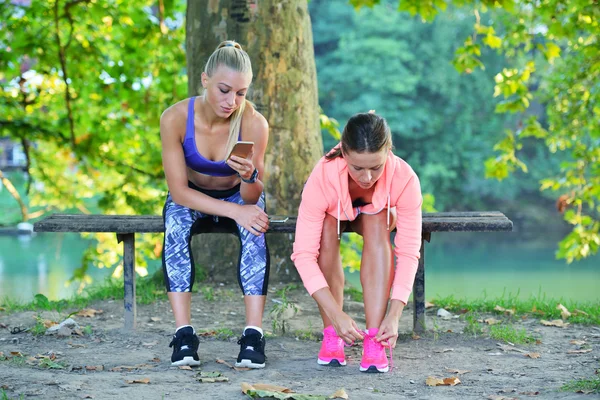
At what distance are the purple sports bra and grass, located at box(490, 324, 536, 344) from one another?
1.60 metres

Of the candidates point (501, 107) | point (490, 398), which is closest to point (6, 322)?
point (490, 398)

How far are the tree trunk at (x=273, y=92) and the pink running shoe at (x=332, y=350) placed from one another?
180 centimetres

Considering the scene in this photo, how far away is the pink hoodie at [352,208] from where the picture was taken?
11.1ft

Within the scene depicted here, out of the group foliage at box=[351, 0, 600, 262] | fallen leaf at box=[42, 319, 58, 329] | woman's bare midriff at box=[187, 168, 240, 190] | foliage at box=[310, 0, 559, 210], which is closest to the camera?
woman's bare midriff at box=[187, 168, 240, 190]

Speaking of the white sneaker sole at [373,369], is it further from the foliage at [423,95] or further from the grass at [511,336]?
the foliage at [423,95]

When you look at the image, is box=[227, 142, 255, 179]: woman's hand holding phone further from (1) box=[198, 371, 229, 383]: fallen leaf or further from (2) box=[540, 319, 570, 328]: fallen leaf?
(2) box=[540, 319, 570, 328]: fallen leaf

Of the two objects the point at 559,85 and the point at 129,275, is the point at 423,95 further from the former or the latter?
the point at 129,275

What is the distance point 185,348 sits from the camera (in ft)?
11.1

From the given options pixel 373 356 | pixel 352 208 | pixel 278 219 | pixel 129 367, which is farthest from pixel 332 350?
pixel 129 367

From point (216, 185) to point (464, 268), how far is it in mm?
15161

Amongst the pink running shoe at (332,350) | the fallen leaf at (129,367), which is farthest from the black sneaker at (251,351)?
the fallen leaf at (129,367)

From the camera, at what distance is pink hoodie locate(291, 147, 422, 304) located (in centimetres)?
337

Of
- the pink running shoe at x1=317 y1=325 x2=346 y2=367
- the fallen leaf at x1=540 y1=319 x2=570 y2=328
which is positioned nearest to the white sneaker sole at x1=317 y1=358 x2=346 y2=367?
the pink running shoe at x1=317 y1=325 x2=346 y2=367

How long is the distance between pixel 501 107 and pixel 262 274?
207 inches
